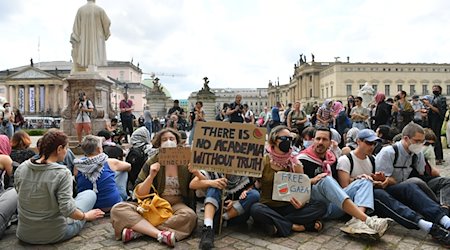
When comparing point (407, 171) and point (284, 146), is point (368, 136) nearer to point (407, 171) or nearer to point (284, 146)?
point (407, 171)

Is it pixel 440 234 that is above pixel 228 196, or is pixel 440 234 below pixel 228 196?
below

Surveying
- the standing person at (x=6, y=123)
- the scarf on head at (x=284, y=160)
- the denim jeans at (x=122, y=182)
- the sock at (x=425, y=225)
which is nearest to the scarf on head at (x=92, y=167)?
the denim jeans at (x=122, y=182)

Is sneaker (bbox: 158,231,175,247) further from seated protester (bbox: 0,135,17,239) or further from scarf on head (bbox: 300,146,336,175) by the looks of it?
scarf on head (bbox: 300,146,336,175)

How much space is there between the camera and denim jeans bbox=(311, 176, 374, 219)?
4.27 meters

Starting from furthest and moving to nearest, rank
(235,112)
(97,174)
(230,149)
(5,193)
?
(235,112) → (97,174) → (5,193) → (230,149)

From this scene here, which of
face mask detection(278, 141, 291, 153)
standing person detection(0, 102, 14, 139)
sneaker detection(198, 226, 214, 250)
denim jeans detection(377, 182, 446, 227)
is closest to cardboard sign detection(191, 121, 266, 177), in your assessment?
face mask detection(278, 141, 291, 153)

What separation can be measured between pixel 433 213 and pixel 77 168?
4.37 meters

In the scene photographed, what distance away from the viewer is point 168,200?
4.46 metres

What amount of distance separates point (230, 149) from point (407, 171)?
98.1 inches

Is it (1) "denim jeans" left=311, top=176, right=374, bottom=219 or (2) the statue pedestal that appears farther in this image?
(2) the statue pedestal

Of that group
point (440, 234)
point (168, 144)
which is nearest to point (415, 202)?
point (440, 234)

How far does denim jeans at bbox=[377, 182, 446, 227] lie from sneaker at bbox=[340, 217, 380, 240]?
0.48m

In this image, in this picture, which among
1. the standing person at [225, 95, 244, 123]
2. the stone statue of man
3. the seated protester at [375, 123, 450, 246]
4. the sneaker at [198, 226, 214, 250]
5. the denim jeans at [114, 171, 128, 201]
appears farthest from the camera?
the stone statue of man

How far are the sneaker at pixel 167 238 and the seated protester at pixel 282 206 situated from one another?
995 mm
